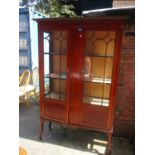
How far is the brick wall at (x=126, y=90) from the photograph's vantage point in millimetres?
2735

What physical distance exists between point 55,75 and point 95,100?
28.0 inches

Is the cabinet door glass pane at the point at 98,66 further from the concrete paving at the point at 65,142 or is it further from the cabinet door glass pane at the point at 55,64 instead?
the concrete paving at the point at 65,142

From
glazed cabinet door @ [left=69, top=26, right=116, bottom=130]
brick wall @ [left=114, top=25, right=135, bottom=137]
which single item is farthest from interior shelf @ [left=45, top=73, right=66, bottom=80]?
brick wall @ [left=114, top=25, right=135, bottom=137]

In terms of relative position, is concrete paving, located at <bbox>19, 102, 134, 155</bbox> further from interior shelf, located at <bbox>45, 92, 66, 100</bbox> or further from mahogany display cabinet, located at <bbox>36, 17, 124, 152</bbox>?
interior shelf, located at <bbox>45, 92, 66, 100</bbox>

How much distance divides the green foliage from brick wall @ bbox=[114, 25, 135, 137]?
6.75ft

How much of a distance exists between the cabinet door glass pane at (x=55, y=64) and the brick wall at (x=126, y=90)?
89 centimetres

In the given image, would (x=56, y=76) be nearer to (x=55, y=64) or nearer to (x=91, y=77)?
(x=55, y=64)

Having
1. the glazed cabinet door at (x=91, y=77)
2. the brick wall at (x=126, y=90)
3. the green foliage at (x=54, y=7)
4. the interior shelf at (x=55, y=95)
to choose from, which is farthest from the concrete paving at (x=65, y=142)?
the green foliage at (x=54, y=7)

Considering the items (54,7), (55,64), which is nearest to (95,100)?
(55,64)

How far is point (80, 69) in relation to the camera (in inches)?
98.1
